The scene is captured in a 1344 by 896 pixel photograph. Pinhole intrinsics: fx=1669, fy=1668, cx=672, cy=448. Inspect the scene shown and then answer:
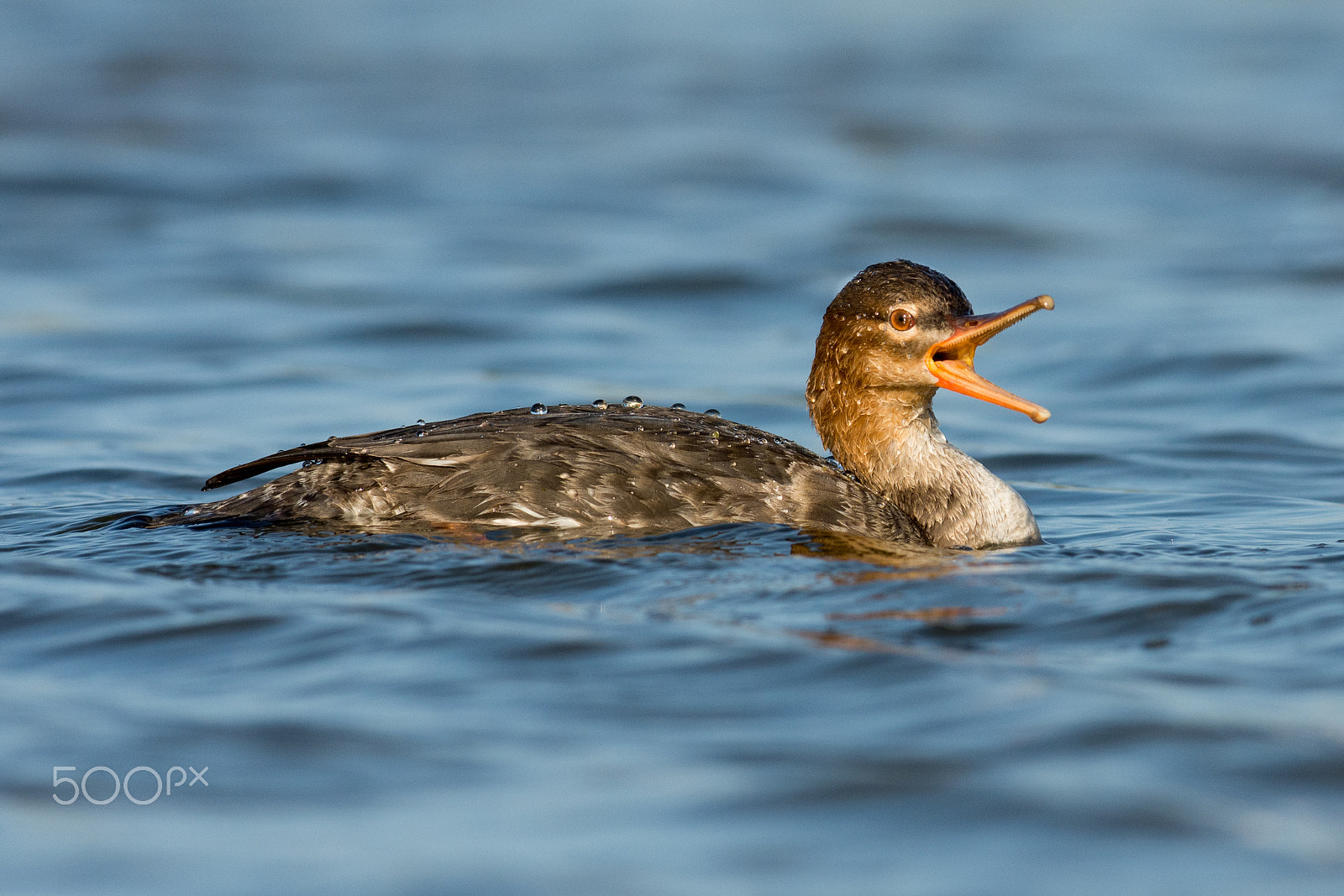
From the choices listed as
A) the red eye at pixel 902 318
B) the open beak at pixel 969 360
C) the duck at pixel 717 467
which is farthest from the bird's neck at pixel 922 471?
the red eye at pixel 902 318

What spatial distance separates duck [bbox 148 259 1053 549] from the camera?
6359 millimetres

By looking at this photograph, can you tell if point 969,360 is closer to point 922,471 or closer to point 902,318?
point 902,318

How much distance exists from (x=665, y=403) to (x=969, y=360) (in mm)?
3105

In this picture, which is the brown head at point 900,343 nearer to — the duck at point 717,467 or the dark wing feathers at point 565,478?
the duck at point 717,467

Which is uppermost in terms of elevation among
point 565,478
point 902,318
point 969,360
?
point 902,318

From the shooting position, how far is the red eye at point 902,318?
22.2 feet

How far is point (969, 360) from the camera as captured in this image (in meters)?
6.93

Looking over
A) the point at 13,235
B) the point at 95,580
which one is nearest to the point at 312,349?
the point at 13,235

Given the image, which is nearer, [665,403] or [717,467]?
[717,467]

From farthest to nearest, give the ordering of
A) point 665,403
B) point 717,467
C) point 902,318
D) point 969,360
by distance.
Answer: point 665,403 → point 969,360 → point 902,318 → point 717,467

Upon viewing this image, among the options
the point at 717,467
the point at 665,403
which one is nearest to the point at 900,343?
the point at 717,467

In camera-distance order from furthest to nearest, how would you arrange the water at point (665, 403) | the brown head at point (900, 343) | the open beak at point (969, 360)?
the brown head at point (900, 343)
the open beak at point (969, 360)
the water at point (665, 403)

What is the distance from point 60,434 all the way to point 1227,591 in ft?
20.0

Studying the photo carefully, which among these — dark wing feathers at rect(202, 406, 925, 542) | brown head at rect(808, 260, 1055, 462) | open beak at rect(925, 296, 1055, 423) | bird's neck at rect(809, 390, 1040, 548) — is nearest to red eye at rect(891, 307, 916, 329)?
brown head at rect(808, 260, 1055, 462)
